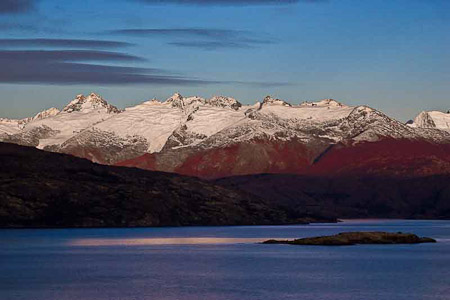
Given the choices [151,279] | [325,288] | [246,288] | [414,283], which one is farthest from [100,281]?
[414,283]

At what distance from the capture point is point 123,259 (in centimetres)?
19850

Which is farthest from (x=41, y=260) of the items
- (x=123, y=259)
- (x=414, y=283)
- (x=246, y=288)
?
(x=414, y=283)

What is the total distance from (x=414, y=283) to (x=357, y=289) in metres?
12.4

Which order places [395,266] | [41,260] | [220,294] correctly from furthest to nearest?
[41,260] < [395,266] < [220,294]

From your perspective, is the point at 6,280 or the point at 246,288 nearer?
the point at 246,288

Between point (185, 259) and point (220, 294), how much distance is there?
2680 inches

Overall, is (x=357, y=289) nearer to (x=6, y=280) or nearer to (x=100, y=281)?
(x=100, y=281)

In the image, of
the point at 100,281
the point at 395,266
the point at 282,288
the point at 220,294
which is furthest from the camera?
the point at 395,266

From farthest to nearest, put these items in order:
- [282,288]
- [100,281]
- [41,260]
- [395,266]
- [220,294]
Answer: [41,260]
[395,266]
[100,281]
[282,288]
[220,294]

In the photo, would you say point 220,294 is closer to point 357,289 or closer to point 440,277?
point 357,289

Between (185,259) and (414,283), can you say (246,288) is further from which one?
(185,259)

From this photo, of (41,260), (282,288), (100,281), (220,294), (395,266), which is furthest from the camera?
(41,260)

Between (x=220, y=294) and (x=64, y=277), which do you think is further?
(x=64, y=277)

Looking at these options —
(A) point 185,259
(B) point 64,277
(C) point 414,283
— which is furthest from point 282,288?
(A) point 185,259
